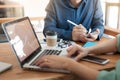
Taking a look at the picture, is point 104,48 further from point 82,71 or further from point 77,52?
point 82,71

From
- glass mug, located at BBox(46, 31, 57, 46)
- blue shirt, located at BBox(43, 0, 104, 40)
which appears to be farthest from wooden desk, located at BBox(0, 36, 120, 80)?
blue shirt, located at BBox(43, 0, 104, 40)

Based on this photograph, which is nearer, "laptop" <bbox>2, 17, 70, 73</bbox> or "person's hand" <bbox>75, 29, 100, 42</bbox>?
"laptop" <bbox>2, 17, 70, 73</bbox>

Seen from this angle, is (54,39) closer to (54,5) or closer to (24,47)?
(24,47)

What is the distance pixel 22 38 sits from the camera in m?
1.01

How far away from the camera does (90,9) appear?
5.35ft

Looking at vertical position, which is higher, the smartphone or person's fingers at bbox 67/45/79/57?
person's fingers at bbox 67/45/79/57

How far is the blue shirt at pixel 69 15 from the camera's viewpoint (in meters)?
1.59

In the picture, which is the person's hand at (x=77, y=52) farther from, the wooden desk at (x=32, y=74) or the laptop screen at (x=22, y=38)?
the laptop screen at (x=22, y=38)

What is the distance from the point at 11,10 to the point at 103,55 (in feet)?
8.83

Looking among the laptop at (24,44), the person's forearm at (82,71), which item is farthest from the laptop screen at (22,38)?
the person's forearm at (82,71)

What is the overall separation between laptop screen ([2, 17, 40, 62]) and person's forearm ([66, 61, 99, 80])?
24 cm

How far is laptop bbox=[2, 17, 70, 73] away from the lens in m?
0.92

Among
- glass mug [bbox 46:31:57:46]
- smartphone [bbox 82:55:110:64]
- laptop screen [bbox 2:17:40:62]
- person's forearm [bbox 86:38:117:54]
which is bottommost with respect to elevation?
smartphone [bbox 82:55:110:64]

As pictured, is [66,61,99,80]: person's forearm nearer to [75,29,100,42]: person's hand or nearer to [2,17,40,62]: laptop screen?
[2,17,40,62]: laptop screen
